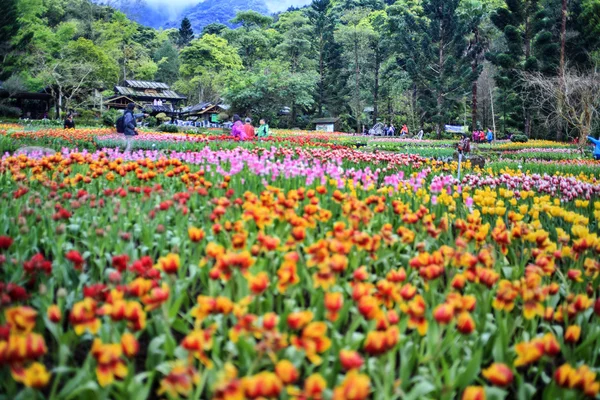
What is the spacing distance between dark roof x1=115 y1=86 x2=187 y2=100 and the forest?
5.51 ft

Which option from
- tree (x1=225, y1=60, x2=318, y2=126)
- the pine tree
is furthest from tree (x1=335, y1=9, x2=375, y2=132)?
the pine tree

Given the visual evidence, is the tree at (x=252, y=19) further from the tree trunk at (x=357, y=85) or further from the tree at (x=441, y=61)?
the tree at (x=441, y=61)

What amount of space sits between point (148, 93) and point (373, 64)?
23.2 meters

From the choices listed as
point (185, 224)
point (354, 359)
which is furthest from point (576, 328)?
point (185, 224)

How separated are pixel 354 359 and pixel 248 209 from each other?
4.95ft

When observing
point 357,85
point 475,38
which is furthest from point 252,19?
point 475,38

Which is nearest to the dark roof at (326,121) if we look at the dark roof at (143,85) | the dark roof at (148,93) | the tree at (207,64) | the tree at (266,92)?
the tree at (266,92)

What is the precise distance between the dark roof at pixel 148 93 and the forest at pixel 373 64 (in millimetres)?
1681

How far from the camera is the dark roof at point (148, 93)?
158 ft

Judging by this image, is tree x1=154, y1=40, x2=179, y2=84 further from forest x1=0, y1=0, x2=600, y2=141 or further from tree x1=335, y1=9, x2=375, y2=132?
tree x1=335, y1=9, x2=375, y2=132

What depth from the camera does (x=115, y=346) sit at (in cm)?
134

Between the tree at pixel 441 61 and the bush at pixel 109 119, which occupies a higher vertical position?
the tree at pixel 441 61

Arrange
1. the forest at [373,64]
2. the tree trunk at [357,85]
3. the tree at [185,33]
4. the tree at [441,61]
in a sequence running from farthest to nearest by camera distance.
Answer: the tree at [185,33], the tree trunk at [357,85], the tree at [441,61], the forest at [373,64]

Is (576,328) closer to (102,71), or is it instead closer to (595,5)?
(595,5)
